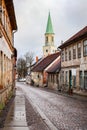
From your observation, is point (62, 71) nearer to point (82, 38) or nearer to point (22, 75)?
point (82, 38)

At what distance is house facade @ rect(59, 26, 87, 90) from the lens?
112ft

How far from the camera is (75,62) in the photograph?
37875 mm

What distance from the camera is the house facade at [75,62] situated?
34.3 metres

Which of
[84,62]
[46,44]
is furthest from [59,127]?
[46,44]

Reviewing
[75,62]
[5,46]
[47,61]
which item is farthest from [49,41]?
[5,46]

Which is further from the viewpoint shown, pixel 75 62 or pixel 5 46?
pixel 75 62

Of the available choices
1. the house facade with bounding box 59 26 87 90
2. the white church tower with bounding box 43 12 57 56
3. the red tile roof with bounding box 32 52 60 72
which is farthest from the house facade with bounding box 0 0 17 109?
the white church tower with bounding box 43 12 57 56

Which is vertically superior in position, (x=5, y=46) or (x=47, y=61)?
(x=47, y=61)

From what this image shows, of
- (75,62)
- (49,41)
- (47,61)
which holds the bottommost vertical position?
(75,62)

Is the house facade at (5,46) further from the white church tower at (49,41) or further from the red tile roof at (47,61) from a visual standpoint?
the white church tower at (49,41)

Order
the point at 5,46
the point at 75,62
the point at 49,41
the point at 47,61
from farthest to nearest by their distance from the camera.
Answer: the point at 49,41 → the point at 47,61 → the point at 75,62 → the point at 5,46

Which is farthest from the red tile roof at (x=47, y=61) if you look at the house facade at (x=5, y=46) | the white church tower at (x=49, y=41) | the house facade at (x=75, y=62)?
the white church tower at (x=49, y=41)

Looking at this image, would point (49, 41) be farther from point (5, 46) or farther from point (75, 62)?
point (5, 46)

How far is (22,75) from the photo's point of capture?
5123 inches
